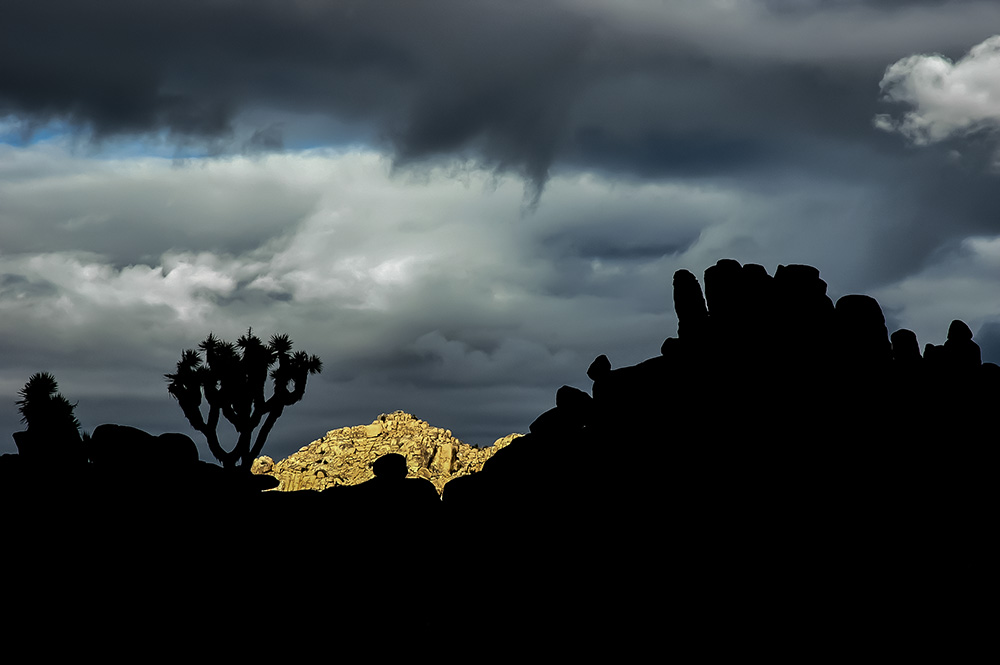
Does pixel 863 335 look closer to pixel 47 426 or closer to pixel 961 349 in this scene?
pixel 961 349

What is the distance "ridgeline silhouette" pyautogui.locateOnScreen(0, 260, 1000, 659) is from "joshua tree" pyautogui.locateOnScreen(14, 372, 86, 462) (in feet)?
3.49

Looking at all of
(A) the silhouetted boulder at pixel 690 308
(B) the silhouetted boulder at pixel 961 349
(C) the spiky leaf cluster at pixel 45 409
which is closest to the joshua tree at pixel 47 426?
(C) the spiky leaf cluster at pixel 45 409

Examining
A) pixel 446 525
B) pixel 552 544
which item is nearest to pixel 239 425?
pixel 446 525

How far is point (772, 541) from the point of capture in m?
28.3

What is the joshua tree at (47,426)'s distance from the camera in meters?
33.6

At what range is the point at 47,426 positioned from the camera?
34531 millimetres

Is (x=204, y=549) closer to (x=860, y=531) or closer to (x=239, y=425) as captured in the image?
(x=239, y=425)

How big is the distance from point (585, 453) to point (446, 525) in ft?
19.9

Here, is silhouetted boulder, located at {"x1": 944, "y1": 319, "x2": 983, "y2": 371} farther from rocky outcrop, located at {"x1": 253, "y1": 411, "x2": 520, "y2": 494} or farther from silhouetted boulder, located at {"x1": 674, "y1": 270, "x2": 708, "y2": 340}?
rocky outcrop, located at {"x1": 253, "y1": 411, "x2": 520, "y2": 494}

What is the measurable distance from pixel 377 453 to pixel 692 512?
55.0m

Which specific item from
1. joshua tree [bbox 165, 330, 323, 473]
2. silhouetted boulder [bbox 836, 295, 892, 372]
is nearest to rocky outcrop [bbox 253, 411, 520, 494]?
joshua tree [bbox 165, 330, 323, 473]

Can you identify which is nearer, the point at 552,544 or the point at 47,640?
the point at 47,640

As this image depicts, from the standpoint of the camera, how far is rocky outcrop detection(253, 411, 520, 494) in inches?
2963

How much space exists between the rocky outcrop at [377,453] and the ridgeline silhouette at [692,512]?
38.5 metres
